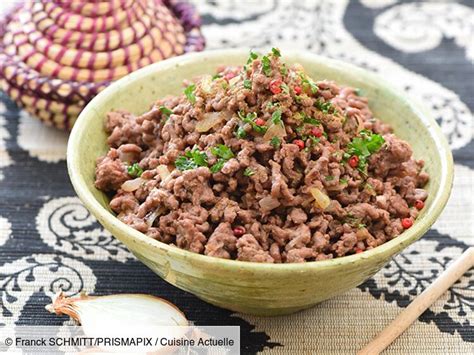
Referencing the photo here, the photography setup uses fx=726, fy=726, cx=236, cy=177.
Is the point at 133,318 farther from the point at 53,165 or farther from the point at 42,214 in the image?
the point at 53,165

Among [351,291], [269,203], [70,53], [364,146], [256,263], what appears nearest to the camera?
[256,263]

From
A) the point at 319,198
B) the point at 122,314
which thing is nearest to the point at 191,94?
the point at 319,198

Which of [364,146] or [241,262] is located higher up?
[364,146]

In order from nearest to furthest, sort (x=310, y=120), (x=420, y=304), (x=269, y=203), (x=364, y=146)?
(x=269, y=203) → (x=310, y=120) → (x=364, y=146) → (x=420, y=304)

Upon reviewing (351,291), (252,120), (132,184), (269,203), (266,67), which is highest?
(266,67)

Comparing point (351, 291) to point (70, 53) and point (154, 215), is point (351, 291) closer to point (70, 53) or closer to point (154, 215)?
point (154, 215)

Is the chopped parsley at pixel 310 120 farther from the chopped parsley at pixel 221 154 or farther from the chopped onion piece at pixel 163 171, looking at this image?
the chopped onion piece at pixel 163 171

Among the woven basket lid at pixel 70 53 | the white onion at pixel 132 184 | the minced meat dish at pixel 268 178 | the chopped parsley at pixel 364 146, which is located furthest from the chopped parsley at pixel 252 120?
the woven basket lid at pixel 70 53

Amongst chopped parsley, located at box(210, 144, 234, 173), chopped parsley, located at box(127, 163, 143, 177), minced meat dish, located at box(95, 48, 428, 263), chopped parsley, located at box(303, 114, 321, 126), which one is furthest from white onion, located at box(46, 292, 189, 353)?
chopped parsley, located at box(303, 114, 321, 126)
